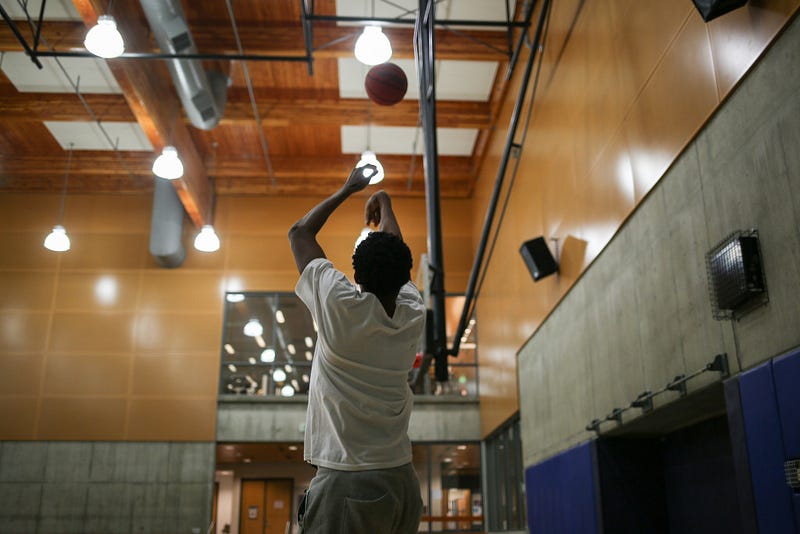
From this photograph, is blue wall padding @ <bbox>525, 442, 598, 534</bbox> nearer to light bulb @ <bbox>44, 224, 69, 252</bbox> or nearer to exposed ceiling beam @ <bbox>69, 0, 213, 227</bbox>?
exposed ceiling beam @ <bbox>69, 0, 213, 227</bbox>

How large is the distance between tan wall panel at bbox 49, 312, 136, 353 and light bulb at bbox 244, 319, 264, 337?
2.19 meters

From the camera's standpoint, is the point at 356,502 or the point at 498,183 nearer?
the point at 356,502

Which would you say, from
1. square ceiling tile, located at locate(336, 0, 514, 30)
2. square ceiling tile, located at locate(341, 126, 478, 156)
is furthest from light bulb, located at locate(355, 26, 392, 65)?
square ceiling tile, located at locate(341, 126, 478, 156)

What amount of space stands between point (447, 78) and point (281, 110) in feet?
9.57

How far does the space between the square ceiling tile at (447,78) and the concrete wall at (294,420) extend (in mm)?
5829

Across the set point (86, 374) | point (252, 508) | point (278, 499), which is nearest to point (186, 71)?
point (86, 374)

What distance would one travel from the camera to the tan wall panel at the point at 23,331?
47.8 feet

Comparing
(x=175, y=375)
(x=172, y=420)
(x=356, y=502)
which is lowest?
(x=356, y=502)

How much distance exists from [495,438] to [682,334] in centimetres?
906

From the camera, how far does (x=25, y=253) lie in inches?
597

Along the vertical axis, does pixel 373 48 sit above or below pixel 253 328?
above

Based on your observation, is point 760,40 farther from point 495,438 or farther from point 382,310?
point 495,438

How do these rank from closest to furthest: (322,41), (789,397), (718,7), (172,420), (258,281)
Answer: (789,397) → (718,7) → (322,41) → (172,420) → (258,281)

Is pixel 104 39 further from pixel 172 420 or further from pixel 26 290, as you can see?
pixel 26 290
